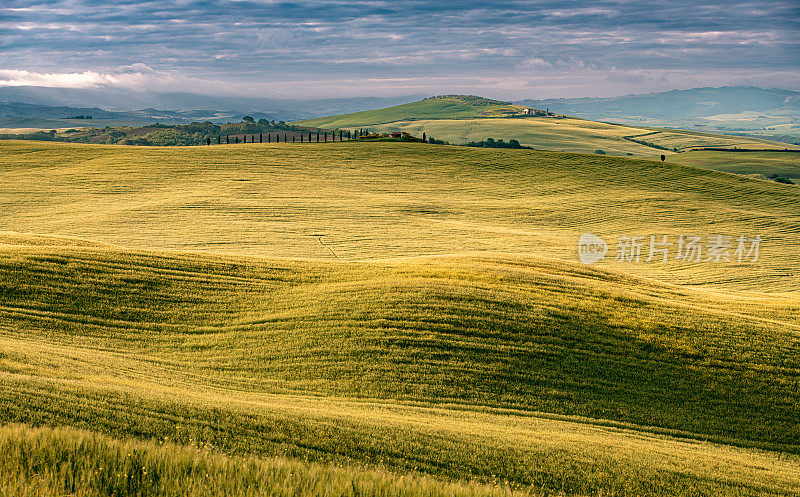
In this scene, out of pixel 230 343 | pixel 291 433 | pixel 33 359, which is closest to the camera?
pixel 291 433

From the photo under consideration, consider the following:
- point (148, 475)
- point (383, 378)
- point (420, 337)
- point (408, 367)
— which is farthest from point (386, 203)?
point (148, 475)

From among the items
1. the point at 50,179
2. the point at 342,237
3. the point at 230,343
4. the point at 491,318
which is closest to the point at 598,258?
the point at 342,237

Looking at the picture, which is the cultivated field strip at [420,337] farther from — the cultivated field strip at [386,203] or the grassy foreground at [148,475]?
the cultivated field strip at [386,203]

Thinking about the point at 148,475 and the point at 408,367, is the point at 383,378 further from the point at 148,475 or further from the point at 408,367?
the point at 148,475

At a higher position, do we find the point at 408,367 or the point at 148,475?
the point at 148,475

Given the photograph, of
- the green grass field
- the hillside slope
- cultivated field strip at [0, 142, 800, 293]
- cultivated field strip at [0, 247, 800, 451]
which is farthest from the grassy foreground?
cultivated field strip at [0, 142, 800, 293]

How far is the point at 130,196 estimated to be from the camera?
2004 inches

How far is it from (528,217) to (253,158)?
3378 centimetres

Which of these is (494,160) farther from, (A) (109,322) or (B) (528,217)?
(A) (109,322)

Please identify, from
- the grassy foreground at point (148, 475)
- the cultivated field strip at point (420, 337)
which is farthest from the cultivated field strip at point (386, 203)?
the grassy foreground at point (148, 475)

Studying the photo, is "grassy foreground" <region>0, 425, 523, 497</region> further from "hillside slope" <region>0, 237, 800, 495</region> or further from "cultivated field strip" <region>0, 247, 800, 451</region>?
"cultivated field strip" <region>0, 247, 800, 451</region>

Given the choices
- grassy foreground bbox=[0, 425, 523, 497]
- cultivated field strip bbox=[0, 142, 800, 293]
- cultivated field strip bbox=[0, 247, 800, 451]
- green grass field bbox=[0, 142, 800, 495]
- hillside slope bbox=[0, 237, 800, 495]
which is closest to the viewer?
grassy foreground bbox=[0, 425, 523, 497]

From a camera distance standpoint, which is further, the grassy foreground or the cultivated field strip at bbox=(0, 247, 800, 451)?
the cultivated field strip at bbox=(0, 247, 800, 451)

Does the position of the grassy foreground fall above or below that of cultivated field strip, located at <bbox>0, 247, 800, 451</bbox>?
above
